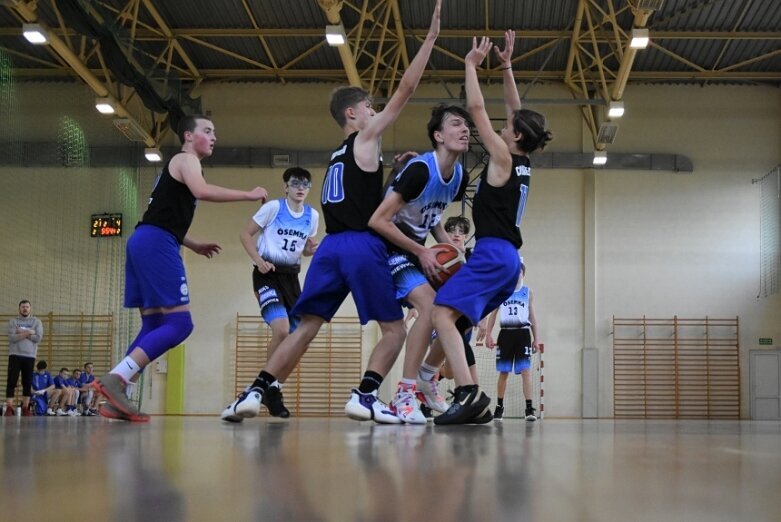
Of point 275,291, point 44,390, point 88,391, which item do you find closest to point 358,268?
point 275,291

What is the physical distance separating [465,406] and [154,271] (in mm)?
2158

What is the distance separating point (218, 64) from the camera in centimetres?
2166

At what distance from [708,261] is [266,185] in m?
10.8

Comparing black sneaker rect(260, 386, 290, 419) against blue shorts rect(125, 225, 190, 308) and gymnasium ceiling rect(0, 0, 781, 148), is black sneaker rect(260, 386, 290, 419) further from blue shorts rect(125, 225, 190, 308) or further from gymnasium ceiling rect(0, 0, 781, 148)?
gymnasium ceiling rect(0, 0, 781, 148)

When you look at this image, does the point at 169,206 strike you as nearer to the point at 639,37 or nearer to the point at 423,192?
the point at 423,192

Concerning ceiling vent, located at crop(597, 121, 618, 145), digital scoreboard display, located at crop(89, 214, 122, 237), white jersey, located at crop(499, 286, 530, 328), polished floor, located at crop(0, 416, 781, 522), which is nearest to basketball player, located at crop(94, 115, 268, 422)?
polished floor, located at crop(0, 416, 781, 522)

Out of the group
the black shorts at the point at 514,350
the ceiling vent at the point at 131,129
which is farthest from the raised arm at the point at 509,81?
the ceiling vent at the point at 131,129

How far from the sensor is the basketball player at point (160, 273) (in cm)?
547

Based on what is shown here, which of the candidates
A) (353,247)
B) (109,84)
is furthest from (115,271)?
(353,247)

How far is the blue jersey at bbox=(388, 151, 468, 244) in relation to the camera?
504cm

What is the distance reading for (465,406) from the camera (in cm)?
481

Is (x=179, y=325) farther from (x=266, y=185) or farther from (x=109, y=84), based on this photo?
(x=266, y=185)

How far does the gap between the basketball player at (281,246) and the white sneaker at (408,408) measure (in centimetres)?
249

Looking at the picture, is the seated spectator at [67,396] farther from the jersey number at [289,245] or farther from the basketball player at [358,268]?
the basketball player at [358,268]
